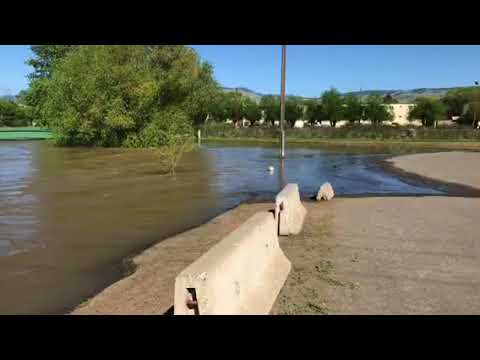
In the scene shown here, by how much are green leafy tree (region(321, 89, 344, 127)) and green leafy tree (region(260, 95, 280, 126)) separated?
8.29 meters

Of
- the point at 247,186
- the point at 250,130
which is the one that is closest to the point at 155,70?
the point at 250,130

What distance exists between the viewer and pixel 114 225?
10227 mm

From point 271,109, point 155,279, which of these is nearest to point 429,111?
point 271,109

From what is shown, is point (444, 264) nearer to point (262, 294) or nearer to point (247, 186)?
point (262, 294)

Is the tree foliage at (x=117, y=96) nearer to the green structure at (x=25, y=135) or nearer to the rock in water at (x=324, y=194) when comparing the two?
the green structure at (x=25, y=135)

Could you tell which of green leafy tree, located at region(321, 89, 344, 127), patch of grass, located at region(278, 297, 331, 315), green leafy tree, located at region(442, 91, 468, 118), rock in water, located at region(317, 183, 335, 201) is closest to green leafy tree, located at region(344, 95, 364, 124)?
green leafy tree, located at region(321, 89, 344, 127)

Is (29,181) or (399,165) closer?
(29,181)

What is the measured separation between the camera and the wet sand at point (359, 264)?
16.9 feet

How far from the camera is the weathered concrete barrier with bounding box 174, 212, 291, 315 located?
3.57 metres

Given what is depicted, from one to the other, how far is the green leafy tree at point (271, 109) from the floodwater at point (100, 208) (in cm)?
5672
